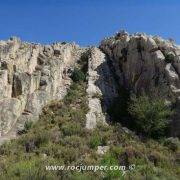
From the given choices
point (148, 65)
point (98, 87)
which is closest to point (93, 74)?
point (98, 87)

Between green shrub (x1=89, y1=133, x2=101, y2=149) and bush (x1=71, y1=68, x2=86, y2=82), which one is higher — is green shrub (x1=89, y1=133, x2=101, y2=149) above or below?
below

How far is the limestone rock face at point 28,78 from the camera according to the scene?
3841 centimetres

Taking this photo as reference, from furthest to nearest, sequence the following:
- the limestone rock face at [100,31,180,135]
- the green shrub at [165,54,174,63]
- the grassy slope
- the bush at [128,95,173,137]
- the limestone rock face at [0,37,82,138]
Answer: the green shrub at [165,54,174,63], the limestone rock face at [100,31,180,135], the limestone rock face at [0,37,82,138], the bush at [128,95,173,137], the grassy slope

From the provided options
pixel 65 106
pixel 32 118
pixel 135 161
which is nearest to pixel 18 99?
pixel 32 118

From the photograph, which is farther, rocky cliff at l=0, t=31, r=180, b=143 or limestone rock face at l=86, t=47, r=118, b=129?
limestone rock face at l=86, t=47, r=118, b=129

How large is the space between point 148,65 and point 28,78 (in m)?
12.4

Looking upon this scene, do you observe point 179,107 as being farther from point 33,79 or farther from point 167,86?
point 33,79

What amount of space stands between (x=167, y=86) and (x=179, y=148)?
819 cm

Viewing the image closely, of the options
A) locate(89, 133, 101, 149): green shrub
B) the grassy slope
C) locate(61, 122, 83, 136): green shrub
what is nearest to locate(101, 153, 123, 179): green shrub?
the grassy slope

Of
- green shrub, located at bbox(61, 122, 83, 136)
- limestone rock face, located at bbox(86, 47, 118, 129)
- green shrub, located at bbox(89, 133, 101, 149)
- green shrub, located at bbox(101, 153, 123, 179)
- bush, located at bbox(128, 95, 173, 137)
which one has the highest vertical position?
limestone rock face, located at bbox(86, 47, 118, 129)

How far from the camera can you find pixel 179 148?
111 ft

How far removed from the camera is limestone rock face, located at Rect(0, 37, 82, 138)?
38406 millimetres

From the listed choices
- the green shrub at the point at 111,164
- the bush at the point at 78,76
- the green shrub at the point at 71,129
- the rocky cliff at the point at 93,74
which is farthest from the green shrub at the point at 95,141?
the bush at the point at 78,76

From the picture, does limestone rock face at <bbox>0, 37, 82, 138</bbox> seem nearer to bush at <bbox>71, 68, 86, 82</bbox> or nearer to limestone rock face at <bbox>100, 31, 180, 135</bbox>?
bush at <bbox>71, 68, 86, 82</bbox>
